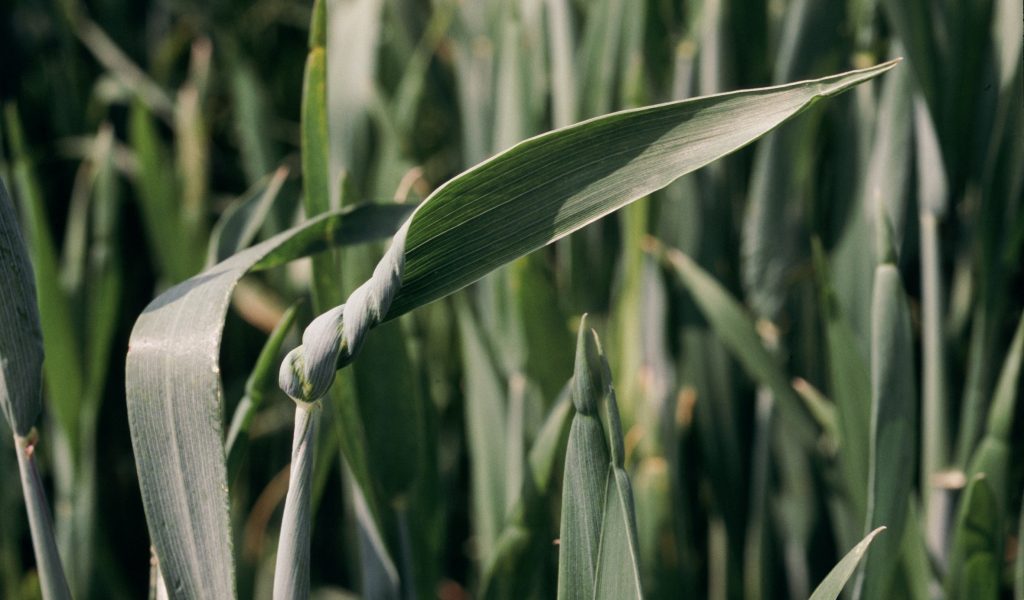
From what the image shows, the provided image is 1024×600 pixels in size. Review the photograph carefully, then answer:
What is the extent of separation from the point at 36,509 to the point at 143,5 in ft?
2.77

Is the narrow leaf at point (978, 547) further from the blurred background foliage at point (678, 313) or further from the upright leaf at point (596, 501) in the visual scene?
the upright leaf at point (596, 501)

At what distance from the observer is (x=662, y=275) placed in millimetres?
493

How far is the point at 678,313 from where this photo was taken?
0.51 m

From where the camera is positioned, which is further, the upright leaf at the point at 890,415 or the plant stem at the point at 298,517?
the upright leaf at the point at 890,415

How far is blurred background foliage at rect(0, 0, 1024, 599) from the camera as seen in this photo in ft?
1.27

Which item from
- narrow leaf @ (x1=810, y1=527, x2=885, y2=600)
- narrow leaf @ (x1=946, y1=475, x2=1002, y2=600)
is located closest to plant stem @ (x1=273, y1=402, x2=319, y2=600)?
narrow leaf @ (x1=810, y1=527, x2=885, y2=600)

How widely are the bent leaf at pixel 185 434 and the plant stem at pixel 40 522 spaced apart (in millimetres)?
42

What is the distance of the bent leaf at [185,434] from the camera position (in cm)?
25

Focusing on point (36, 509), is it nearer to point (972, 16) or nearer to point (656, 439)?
point (656, 439)

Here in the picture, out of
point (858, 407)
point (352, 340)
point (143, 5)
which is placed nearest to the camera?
point (352, 340)

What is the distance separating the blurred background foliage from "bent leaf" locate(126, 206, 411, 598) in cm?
9

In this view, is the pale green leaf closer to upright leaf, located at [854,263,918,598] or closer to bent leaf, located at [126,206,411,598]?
bent leaf, located at [126,206,411,598]

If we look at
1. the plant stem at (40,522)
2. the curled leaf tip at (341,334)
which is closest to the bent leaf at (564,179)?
the curled leaf tip at (341,334)

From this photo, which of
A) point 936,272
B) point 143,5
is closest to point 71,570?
point 936,272
